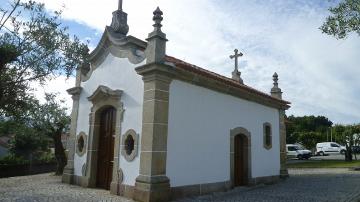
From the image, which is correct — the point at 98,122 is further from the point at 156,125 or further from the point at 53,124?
the point at 53,124

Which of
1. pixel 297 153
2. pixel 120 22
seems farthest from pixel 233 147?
pixel 297 153

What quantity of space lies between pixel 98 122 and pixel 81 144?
1.24m

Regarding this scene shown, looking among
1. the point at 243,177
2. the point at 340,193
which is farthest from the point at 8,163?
the point at 340,193

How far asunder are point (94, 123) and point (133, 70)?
260 cm

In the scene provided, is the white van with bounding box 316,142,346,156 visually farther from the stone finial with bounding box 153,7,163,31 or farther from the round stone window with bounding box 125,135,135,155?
the stone finial with bounding box 153,7,163,31

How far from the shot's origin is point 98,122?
1110 centimetres

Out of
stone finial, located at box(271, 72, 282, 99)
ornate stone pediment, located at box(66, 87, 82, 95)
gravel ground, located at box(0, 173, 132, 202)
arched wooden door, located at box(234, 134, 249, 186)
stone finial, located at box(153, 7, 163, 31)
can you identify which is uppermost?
stone finial, located at box(153, 7, 163, 31)

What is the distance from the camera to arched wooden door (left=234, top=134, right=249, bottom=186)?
12.0 meters

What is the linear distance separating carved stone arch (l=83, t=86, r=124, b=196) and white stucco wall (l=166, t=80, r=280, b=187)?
174 centimetres

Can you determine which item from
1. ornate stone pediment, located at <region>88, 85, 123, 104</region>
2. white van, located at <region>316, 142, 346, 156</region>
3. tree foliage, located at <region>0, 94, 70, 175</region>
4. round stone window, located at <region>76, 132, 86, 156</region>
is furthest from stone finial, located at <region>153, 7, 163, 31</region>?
white van, located at <region>316, 142, 346, 156</region>

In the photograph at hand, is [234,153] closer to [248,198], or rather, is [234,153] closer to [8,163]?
[248,198]

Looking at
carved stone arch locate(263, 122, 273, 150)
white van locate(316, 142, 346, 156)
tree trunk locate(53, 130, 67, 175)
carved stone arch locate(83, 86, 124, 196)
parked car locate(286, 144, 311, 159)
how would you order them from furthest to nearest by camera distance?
white van locate(316, 142, 346, 156)
parked car locate(286, 144, 311, 159)
tree trunk locate(53, 130, 67, 175)
carved stone arch locate(263, 122, 273, 150)
carved stone arch locate(83, 86, 124, 196)

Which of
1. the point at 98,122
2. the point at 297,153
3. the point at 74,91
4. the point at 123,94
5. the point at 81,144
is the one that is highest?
the point at 74,91

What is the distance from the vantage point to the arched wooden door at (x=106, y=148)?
10.5m
